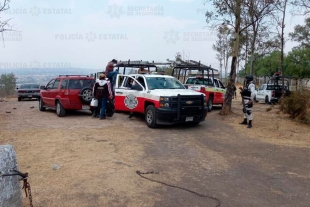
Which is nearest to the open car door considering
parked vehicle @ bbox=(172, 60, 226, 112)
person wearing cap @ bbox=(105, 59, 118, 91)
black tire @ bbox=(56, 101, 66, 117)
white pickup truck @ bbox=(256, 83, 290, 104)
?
person wearing cap @ bbox=(105, 59, 118, 91)

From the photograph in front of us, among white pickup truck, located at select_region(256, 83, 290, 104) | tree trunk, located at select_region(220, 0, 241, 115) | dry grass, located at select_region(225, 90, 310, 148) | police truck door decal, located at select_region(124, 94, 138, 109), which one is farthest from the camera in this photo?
white pickup truck, located at select_region(256, 83, 290, 104)

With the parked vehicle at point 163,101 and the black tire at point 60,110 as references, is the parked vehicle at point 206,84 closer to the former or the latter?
the parked vehicle at point 163,101

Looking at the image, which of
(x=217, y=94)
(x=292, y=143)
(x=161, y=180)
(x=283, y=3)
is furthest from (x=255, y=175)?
(x=283, y=3)

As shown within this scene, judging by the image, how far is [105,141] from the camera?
8.20 meters

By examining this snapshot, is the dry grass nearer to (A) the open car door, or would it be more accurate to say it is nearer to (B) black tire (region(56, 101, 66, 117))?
(A) the open car door

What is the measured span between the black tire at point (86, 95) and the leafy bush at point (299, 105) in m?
7.81

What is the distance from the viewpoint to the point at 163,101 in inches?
395

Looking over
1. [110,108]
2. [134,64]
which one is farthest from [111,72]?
[110,108]

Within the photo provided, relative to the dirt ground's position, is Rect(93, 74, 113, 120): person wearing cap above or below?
above

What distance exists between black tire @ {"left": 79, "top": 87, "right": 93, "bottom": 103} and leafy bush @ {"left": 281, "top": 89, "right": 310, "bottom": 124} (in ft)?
25.6

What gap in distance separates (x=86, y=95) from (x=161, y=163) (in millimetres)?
6659

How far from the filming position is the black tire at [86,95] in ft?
40.3

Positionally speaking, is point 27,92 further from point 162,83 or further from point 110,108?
point 162,83

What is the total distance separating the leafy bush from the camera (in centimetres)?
1172
